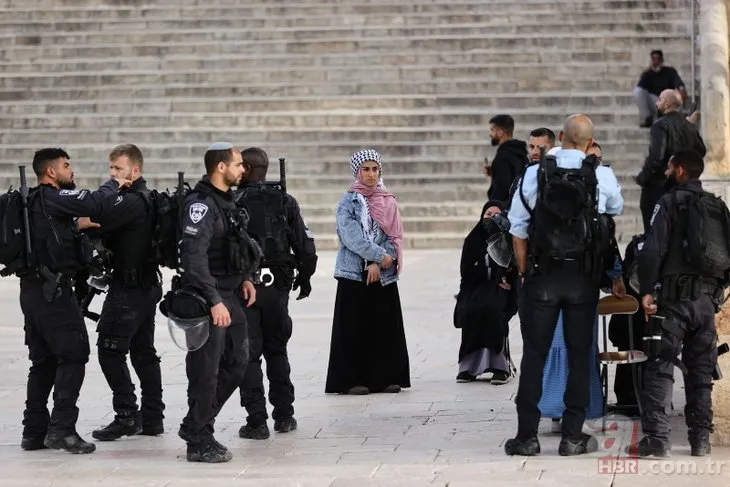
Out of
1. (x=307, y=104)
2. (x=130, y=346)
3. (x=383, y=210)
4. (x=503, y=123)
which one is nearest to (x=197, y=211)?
(x=130, y=346)

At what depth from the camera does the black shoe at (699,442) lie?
7.46m

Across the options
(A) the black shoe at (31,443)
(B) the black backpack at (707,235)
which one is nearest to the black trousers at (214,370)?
(A) the black shoe at (31,443)

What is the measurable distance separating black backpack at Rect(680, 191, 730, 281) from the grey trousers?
1213cm

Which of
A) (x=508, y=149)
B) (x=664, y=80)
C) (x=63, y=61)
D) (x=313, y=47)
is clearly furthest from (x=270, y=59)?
(x=508, y=149)

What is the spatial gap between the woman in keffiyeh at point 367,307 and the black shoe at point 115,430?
170cm

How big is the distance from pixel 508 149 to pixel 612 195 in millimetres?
3254

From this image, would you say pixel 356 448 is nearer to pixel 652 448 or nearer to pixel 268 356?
pixel 268 356

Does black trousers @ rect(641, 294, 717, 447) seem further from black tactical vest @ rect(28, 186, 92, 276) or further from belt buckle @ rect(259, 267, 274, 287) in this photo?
black tactical vest @ rect(28, 186, 92, 276)

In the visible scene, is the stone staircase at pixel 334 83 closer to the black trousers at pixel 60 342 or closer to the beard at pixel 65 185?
the beard at pixel 65 185

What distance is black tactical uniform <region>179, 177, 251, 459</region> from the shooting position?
748 centimetres

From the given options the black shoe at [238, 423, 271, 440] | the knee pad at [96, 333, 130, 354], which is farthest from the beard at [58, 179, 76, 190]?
the black shoe at [238, 423, 271, 440]

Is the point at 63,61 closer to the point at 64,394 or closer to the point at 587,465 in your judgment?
the point at 64,394

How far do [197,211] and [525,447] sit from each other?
1890mm

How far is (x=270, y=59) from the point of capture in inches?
844
